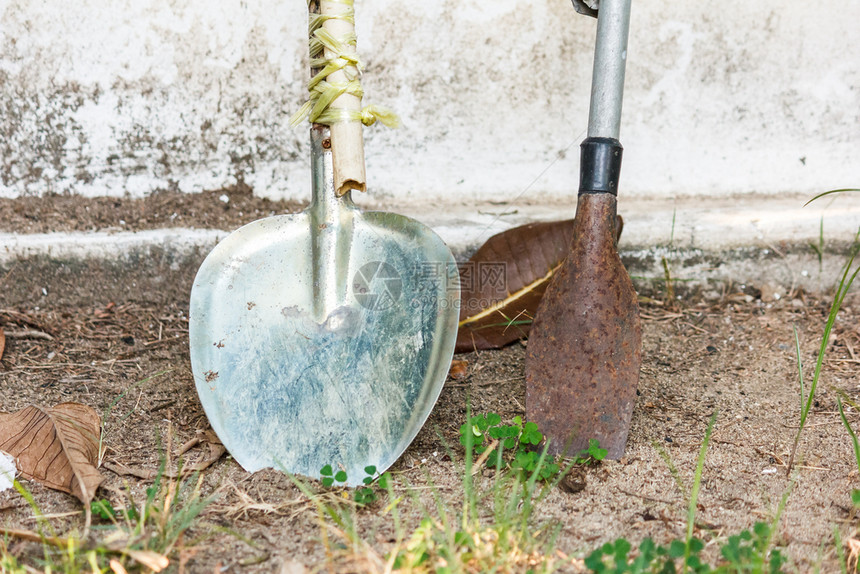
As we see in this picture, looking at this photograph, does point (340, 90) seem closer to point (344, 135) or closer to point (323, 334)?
point (344, 135)

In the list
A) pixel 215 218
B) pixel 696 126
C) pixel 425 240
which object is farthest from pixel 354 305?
pixel 696 126

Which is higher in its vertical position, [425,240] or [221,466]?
[425,240]

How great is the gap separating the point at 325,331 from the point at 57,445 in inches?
21.4

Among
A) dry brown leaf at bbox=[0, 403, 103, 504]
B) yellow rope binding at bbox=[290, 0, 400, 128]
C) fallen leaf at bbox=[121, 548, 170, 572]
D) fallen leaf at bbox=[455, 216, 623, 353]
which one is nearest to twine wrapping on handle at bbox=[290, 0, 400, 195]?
yellow rope binding at bbox=[290, 0, 400, 128]

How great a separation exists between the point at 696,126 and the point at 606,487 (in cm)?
130

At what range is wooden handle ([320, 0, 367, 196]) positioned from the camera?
146 cm

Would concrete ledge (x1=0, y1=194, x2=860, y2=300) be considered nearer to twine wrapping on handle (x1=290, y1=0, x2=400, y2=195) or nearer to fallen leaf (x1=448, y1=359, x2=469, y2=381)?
fallen leaf (x1=448, y1=359, x2=469, y2=381)

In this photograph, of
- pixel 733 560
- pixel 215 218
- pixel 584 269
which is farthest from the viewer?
pixel 215 218

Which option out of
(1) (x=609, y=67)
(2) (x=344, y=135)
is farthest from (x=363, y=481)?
(1) (x=609, y=67)

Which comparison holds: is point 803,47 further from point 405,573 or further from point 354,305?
point 405,573

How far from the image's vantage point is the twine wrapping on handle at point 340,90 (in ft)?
4.79

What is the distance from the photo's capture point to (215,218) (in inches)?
79.7

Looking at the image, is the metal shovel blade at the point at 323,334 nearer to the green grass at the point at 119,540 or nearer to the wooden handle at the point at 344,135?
the wooden handle at the point at 344,135

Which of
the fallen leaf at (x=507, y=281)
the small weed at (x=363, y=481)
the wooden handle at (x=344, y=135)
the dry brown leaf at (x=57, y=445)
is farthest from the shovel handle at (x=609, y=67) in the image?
the dry brown leaf at (x=57, y=445)
